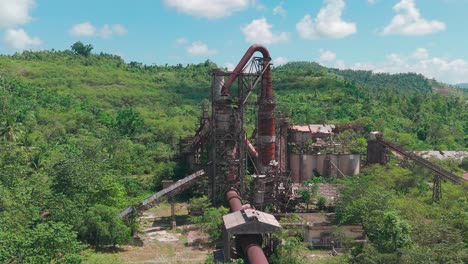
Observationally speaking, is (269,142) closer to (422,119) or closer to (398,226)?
(398,226)

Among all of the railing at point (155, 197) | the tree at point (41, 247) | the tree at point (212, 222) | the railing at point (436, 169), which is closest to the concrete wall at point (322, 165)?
the railing at point (436, 169)

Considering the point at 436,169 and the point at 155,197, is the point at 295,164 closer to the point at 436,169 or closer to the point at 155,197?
the point at 436,169

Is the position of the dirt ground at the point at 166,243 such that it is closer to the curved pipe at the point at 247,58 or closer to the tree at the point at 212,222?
the tree at the point at 212,222

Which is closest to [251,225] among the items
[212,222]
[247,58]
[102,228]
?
[212,222]

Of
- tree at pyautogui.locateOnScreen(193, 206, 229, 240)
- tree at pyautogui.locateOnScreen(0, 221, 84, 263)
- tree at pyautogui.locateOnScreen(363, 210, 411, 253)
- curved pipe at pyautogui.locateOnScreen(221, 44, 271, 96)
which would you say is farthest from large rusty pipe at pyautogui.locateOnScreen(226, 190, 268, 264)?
curved pipe at pyautogui.locateOnScreen(221, 44, 271, 96)

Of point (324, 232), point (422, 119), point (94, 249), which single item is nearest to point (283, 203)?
point (324, 232)

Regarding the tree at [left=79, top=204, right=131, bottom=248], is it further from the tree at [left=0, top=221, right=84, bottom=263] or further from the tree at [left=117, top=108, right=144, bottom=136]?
the tree at [left=117, top=108, right=144, bottom=136]
